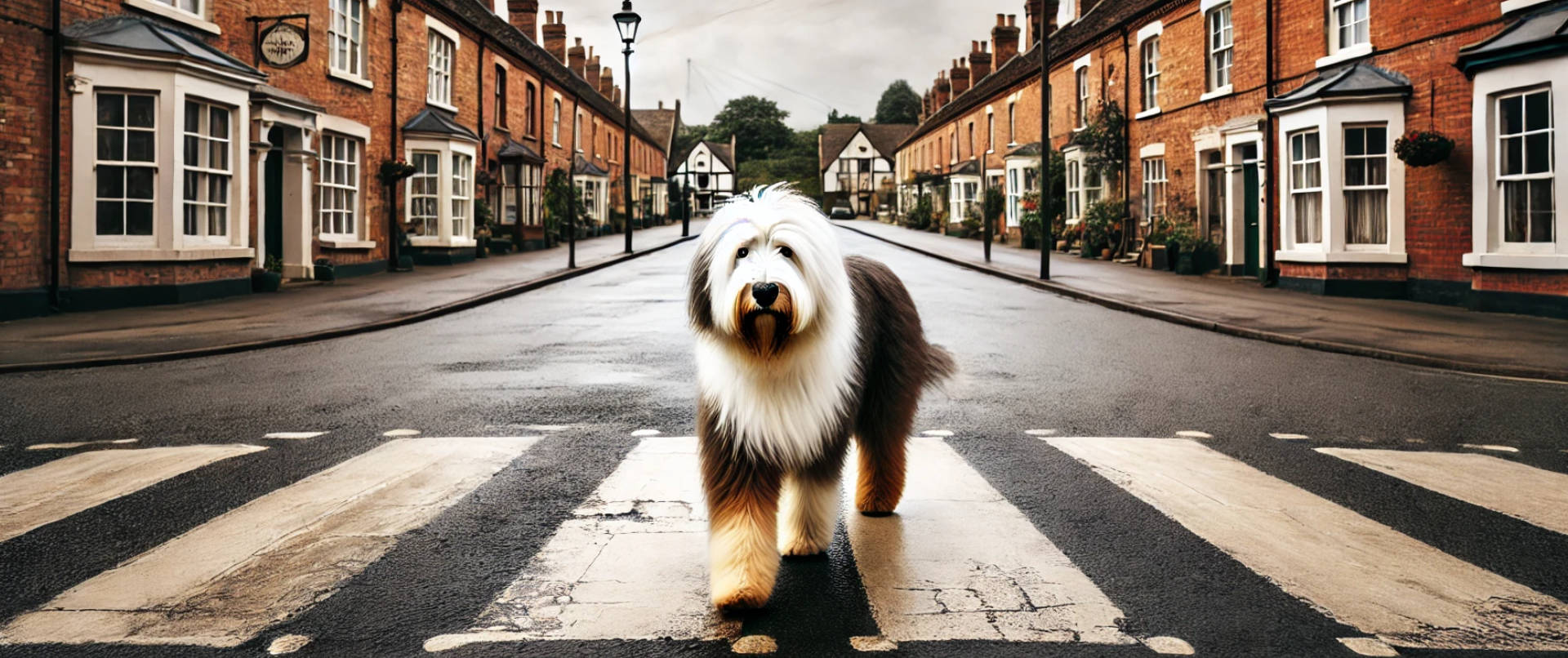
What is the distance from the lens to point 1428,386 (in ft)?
26.4

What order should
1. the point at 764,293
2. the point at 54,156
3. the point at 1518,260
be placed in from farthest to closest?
the point at 1518,260 → the point at 54,156 → the point at 764,293

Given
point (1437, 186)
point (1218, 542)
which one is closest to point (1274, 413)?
point (1218, 542)

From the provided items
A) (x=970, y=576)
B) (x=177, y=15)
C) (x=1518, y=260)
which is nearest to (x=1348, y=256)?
(x=1518, y=260)

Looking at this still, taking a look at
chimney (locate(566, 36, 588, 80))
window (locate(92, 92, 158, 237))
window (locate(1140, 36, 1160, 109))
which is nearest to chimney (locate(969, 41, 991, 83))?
chimney (locate(566, 36, 588, 80))

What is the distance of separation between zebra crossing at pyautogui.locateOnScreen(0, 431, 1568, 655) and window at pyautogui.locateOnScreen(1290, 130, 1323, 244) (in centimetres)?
1292

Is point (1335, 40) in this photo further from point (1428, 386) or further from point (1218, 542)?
point (1218, 542)

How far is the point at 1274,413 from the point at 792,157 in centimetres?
11457

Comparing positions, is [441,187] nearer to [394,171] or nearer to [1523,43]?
[394,171]

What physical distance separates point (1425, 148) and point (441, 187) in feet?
65.0

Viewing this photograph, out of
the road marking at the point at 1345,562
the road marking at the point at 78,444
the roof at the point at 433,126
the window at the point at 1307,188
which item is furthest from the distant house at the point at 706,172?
the road marking at the point at 1345,562

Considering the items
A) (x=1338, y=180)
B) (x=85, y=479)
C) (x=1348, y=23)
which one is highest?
(x=1348, y=23)

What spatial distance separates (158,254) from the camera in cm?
1412

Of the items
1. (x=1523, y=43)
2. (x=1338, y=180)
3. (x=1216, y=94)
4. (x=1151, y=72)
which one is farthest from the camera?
(x=1151, y=72)

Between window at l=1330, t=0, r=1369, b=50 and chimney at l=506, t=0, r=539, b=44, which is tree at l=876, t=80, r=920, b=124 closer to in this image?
chimney at l=506, t=0, r=539, b=44
